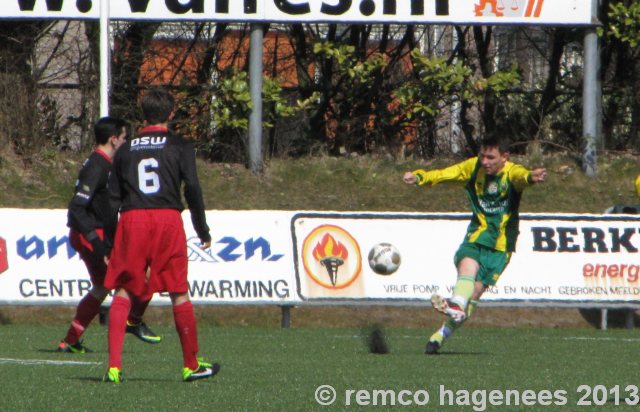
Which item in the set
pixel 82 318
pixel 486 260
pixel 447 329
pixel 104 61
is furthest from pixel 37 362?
pixel 104 61

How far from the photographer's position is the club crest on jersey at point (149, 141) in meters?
7.40

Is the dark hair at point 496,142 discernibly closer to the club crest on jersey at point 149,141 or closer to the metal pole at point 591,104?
the club crest on jersey at point 149,141

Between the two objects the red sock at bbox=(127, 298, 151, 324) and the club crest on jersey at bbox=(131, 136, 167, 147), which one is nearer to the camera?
the club crest on jersey at bbox=(131, 136, 167, 147)

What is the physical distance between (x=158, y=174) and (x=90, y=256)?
3164 millimetres

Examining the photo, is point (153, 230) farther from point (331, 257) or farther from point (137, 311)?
point (331, 257)

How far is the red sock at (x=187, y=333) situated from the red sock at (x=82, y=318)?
Result: 2.79m

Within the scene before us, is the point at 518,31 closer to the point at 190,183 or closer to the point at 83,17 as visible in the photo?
the point at 83,17

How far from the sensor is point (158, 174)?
737cm

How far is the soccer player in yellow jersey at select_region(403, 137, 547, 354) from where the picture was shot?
984cm

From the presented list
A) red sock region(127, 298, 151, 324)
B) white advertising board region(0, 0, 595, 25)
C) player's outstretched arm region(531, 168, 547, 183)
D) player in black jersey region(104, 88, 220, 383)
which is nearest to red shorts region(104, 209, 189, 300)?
player in black jersey region(104, 88, 220, 383)

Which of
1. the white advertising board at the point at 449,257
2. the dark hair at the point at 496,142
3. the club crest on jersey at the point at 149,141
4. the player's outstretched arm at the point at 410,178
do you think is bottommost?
the white advertising board at the point at 449,257

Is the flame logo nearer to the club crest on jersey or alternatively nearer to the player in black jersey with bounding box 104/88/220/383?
the player in black jersey with bounding box 104/88/220/383

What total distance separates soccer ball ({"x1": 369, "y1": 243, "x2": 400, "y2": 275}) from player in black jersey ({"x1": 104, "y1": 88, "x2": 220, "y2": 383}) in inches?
280

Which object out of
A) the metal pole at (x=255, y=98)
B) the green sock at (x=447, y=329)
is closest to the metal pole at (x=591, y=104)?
the metal pole at (x=255, y=98)
